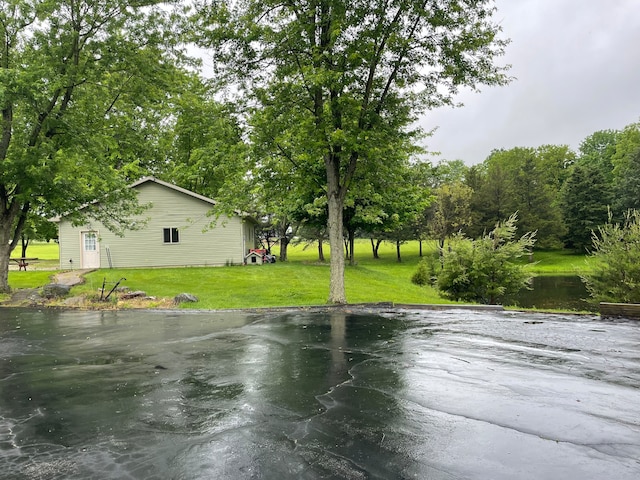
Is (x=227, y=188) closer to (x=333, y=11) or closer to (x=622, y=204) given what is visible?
(x=333, y=11)

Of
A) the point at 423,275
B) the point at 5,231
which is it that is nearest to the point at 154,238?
the point at 5,231

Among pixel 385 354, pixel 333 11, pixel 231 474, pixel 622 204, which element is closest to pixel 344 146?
pixel 333 11

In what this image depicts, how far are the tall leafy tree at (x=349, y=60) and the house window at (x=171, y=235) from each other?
15.3m

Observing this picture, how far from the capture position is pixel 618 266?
48.9 ft

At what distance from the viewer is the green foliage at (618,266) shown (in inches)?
568

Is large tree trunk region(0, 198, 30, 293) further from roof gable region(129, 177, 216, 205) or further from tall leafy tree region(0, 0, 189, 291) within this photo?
roof gable region(129, 177, 216, 205)

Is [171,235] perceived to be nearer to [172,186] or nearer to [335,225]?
[172,186]

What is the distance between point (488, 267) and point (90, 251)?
895 inches

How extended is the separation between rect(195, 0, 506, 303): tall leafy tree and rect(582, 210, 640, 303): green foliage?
719cm

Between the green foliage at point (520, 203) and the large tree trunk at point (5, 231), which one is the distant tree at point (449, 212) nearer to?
the green foliage at point (520, 203)

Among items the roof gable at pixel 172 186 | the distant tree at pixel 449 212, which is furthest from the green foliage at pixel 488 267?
the distant tree at pixel 449 212

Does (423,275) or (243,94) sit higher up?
(243,94)

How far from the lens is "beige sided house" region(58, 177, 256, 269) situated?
26.3 m

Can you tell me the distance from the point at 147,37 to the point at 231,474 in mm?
18838
